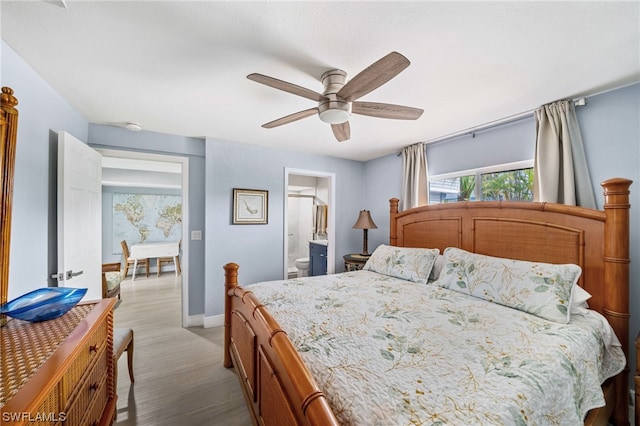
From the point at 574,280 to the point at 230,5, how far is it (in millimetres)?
2686

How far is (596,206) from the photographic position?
6.67ft

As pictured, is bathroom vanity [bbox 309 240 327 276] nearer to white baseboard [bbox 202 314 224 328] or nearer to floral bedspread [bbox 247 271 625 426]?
white baseboard [bbox 202 314 224 328]

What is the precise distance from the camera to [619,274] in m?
1.75

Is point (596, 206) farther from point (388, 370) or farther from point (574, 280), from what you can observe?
point (388, 370)

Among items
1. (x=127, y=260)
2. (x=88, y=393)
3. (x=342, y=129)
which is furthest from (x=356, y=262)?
(x=127, y=260)

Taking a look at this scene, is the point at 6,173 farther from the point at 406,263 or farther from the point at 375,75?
the point at 406,263

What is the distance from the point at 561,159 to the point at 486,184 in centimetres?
73

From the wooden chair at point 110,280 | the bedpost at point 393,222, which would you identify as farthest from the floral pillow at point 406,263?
the wooden chair at point 110,280

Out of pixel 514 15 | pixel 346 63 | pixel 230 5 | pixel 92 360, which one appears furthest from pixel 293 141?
pixel 92 360

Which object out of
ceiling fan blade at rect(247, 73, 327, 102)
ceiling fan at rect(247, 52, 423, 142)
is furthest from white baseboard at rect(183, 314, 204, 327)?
ceiling fan blade at rect(247, 73, 327, 102)

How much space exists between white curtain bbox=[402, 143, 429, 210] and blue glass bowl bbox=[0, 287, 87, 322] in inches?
132

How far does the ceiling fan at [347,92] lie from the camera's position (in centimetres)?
133

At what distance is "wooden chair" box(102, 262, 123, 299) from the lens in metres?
3.62

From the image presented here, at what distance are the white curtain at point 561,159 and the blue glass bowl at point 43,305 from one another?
3.44 m
